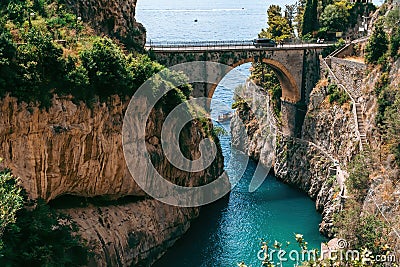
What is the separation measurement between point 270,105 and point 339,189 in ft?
54.5

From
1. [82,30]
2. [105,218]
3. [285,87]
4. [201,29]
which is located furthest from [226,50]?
[201,29]

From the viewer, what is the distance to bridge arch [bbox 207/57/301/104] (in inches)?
1803

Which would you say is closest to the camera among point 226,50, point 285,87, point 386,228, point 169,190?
point 386,228

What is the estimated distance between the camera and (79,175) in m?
29.0

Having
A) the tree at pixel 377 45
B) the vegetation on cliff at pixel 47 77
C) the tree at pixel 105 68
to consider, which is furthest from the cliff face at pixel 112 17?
the tree at pixel 377 45

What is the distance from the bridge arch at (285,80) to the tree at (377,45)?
8785mm

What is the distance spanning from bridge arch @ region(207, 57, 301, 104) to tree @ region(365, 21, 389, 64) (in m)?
8.78

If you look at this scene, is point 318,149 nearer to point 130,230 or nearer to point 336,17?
point 336,17

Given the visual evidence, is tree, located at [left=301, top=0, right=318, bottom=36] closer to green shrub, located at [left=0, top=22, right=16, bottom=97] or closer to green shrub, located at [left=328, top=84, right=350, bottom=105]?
green shrub, located at [left=328, top=84, right=350, bottom=105]

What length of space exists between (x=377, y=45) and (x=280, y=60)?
9.39 meters

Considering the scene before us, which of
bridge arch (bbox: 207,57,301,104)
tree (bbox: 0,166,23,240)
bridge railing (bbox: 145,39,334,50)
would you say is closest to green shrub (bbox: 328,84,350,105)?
bridge arch (bbox: 207,57,301,104)

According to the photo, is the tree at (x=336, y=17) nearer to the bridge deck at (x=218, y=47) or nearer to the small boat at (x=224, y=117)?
the bridge deck at (x=218, y=47)

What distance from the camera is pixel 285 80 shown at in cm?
4841

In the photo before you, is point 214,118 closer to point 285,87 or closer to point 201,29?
point 285,87
